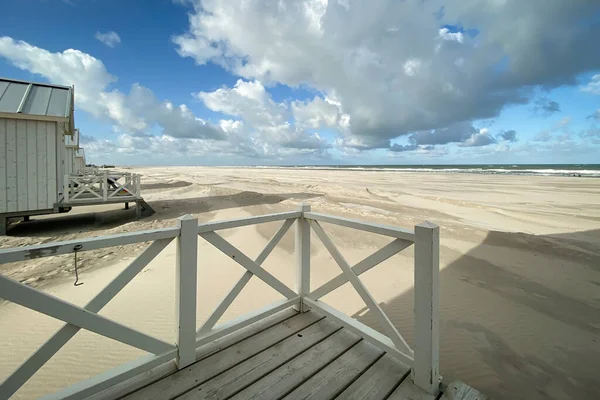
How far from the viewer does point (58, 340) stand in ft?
5.50

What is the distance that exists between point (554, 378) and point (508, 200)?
48.6 ft

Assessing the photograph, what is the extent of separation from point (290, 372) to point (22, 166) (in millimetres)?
11968

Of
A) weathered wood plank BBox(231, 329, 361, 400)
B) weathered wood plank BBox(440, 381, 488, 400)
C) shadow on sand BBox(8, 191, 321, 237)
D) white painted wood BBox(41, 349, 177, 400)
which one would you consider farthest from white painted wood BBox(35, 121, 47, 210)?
weathered wood plank BBox(440, 381, 488, 400)

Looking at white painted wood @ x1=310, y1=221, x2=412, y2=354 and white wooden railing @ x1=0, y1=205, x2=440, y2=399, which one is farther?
white painted wood @ x1=310, y1=221, x2=412, y2=354

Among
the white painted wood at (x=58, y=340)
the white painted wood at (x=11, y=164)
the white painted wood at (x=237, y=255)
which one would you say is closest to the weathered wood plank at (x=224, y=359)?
the white painted wood at (x=237, y=255)

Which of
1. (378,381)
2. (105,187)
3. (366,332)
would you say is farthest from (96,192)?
(378,381)

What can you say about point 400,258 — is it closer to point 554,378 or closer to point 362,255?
point 362,255

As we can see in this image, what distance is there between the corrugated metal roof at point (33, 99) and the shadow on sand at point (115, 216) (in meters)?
4.15

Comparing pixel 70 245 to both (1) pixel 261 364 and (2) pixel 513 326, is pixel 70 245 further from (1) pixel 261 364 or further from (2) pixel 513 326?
(2) pixel 513 326

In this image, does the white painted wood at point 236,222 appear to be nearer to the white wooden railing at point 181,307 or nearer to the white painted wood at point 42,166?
the white wooden railing at point 181,307

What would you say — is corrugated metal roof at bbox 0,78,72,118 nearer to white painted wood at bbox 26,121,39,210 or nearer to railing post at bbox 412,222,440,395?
white painted wood at bbox 26,121,39,210

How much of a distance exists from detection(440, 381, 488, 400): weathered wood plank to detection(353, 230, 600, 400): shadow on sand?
0.95 metres

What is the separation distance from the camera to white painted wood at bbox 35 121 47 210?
9.10 m

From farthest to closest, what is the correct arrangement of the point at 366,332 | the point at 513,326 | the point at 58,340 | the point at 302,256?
the point at 513,326
the point at 302,256
the point at 366,332
the point at 58,340
